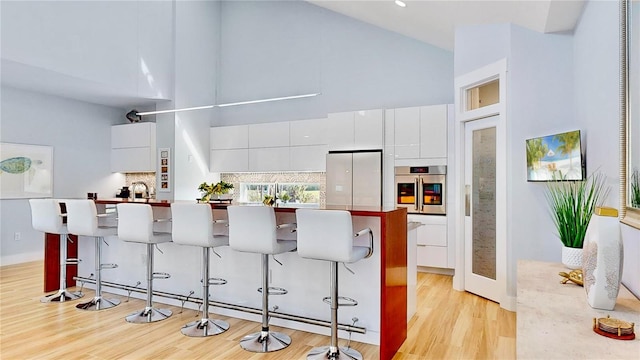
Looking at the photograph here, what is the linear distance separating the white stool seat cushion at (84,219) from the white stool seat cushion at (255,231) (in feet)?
5.64

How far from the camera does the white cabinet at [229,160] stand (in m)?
7.00

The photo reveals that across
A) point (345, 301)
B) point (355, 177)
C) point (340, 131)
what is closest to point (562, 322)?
point (345, 301)

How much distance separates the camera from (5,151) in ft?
19.9

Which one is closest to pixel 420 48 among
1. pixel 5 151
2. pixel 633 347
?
pixel 633 347

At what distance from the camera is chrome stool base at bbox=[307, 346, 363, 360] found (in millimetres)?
2854

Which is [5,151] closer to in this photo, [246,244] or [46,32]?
[46,32]

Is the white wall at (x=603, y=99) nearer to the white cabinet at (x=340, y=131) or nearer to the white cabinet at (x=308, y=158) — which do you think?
the white cabinet at (x=340, y=131)

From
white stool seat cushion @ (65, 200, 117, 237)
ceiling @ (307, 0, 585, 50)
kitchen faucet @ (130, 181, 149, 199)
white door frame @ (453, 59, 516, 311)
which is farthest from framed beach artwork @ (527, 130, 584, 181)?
kitchen faucet @ (130, 181, 149, 199)

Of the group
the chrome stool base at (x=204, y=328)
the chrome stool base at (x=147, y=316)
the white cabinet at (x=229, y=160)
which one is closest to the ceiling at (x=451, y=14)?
the white cabinet at (x=229, y=160)

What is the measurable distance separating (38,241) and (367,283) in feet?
19.4

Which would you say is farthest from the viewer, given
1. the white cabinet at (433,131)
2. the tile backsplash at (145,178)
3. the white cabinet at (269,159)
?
the tile backsplash at (145,178)

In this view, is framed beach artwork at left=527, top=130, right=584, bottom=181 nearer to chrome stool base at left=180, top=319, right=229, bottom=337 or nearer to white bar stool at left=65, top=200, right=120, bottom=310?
chrome stool base at left=180, top=319, right=229, bottom=337

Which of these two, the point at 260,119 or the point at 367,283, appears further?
the point at 260,119

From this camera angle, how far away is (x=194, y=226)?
338 cm
